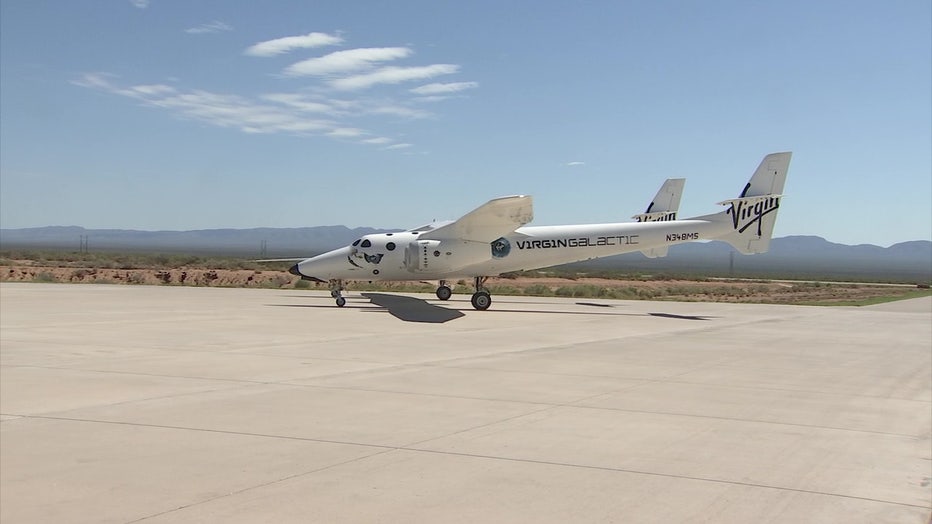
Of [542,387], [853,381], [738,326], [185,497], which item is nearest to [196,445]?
[185,497]

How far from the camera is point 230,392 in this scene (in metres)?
9.38

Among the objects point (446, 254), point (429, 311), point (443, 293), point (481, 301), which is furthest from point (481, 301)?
point (443, 293)

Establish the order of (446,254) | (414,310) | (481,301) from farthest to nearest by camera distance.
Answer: (481,301) → (446,254) → (414,310)

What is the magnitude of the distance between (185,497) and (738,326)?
60.1 ft

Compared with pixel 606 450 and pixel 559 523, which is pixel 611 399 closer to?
pixel 606 450

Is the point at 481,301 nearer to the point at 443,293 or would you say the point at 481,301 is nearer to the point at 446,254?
the point at 446,254

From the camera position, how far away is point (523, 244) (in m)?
26.7

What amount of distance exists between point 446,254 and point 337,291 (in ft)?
12.6

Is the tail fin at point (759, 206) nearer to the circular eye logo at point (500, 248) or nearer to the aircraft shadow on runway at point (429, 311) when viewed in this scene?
the aircraft shadow on runway at point (429, 311)

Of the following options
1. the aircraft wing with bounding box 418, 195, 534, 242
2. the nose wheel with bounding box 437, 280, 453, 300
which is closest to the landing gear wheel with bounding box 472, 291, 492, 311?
the aircraft wing with bounding box 418, 195, 534, 242

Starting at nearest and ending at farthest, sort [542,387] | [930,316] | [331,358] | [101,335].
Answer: [542,387]
[331,358]
[101,335]
[930,316]

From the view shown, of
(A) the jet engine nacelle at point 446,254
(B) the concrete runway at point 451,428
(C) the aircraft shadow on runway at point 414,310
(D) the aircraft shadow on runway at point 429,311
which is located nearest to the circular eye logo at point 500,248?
(A) the jet engine nacelle at point 446,254

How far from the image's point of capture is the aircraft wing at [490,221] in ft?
76.4

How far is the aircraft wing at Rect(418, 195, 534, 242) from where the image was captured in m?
23.3
